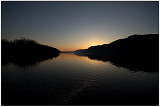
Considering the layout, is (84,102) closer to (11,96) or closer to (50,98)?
(50,98)

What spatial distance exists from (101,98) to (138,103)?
3879 millimetres

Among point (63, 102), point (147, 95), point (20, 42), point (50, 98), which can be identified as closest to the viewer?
point (63, 102)

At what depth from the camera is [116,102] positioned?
10.4 meters

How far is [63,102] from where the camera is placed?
33.7 feet

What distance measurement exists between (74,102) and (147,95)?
30.6 ft

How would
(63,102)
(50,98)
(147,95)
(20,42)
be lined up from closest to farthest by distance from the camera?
1. (63,102)
2. (50,98)
3. (147,95)
4. (20,42)

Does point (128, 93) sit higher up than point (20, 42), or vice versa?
point (20, 42)

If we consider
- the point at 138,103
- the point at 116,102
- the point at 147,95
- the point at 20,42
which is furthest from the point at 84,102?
the point at 20,42

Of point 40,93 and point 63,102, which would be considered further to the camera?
point 40,93

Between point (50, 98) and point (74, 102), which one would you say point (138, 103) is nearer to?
point (74, 102)

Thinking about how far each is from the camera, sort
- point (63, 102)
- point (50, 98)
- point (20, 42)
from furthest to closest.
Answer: point (20, 42), point (50, 98), point (63, 102)

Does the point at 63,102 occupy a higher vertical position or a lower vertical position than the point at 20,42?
lower

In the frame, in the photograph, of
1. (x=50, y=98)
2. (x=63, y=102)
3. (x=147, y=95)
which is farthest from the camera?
(x=147, y=95)

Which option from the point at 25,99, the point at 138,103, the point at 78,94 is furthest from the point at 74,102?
the point at 138,103
